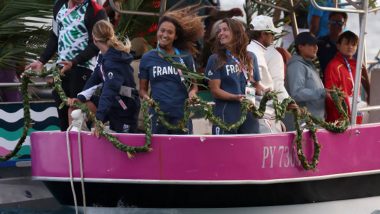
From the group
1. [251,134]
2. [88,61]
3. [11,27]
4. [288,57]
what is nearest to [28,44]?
[11,27]

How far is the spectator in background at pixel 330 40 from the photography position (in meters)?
11.2

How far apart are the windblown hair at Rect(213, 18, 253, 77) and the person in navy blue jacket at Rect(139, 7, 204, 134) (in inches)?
10.0

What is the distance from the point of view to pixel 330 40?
1141 cm

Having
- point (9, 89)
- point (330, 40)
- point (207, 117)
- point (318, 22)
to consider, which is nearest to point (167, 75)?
point (207, 117)

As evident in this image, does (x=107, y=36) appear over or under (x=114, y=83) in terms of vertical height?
over

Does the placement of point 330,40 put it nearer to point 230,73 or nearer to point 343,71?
point 343,71

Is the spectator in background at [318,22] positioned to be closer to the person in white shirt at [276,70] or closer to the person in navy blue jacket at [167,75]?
the person in white shirt at [276,70]

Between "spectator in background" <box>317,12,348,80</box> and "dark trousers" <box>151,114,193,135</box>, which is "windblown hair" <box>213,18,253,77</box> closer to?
"dark trousers" <box>151,114,193,135</box>

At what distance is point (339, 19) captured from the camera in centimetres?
1158

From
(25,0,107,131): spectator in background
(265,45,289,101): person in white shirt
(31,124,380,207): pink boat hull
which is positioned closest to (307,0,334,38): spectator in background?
(265,45,289,101): person in white shirt

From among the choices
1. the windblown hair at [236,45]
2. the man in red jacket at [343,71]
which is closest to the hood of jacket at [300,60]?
the man in red jacket at [343,71]

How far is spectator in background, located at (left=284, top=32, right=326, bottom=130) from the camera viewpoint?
1000 cm

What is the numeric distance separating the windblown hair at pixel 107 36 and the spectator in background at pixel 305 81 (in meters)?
1.51

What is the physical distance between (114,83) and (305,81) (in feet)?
5.75
